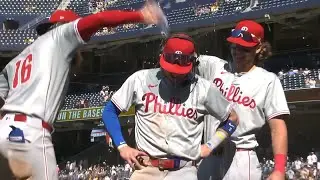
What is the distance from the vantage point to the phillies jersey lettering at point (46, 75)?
3193mm

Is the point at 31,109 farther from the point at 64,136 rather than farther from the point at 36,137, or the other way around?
the point at 64,136

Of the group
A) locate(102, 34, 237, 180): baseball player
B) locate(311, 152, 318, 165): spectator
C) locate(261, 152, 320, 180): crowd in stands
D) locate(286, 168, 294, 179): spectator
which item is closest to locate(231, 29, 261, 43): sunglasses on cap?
locate(102, 34, 237, 180): baseball player

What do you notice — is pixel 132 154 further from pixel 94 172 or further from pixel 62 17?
pixel 94 172

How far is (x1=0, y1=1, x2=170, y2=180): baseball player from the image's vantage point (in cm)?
315

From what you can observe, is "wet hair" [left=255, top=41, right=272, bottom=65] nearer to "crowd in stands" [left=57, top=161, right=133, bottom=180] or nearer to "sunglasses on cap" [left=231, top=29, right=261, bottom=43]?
"sunglasses on cap" [left=231, top=29, right=261, bottom=43]

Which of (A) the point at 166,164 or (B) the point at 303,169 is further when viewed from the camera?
(B) the point at 303,169

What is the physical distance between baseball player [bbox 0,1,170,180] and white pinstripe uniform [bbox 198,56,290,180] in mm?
838

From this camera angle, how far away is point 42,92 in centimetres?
320

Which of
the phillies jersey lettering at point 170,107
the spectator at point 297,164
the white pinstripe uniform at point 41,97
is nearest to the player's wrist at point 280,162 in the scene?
the phillies jersey lettering at point 170,107

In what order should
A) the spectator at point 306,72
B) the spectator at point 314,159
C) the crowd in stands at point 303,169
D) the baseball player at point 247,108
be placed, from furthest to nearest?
the spectator at point 306,72 → the spectator at point 314,159 → the crowd in stands at point 303,169 → the baseball player at point 247,108

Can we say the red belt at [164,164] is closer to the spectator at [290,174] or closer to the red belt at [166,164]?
the red belt at [166,164]

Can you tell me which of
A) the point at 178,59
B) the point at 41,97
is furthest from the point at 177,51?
the point at 41,97

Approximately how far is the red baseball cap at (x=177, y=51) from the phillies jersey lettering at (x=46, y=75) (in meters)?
0.52

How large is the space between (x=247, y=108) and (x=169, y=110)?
66cm
